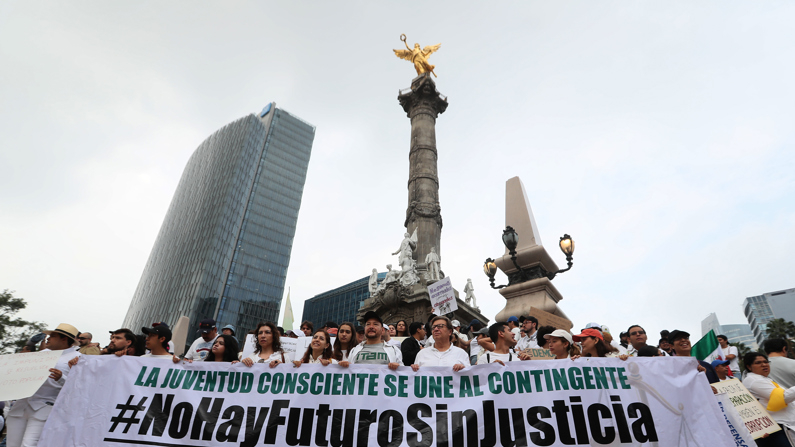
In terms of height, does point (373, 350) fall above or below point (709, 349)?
below

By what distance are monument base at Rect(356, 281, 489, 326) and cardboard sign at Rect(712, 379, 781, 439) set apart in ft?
48.1

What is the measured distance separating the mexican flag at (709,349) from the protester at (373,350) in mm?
3788

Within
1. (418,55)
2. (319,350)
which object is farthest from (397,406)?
(418,55)

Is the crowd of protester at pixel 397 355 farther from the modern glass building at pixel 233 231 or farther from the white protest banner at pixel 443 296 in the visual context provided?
the modern glass building at pixel 233 231

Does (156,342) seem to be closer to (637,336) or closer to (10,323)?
(637,336)

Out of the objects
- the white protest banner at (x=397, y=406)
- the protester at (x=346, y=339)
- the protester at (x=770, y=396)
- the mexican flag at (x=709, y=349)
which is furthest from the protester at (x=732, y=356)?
the protester at (x=346, y=339)

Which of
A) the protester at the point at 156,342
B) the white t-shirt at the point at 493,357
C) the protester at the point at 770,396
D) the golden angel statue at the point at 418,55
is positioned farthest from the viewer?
the golden angel statue at the point at 418,55

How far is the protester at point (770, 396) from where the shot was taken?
448 centimetres

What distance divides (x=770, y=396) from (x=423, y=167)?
24098mm

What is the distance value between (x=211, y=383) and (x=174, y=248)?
99263 mm

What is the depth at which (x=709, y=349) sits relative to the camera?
4941mm

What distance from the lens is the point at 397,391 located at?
4.28 metres

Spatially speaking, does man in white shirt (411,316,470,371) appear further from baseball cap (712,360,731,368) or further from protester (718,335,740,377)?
protester (718,335,740,377)

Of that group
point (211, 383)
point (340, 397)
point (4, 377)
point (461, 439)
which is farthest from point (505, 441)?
point (4, 377)
